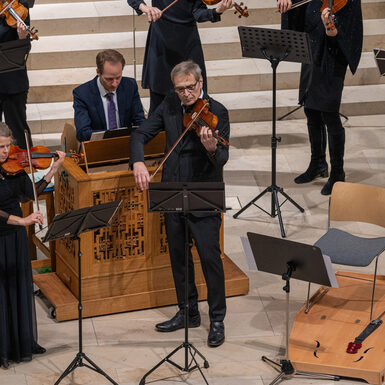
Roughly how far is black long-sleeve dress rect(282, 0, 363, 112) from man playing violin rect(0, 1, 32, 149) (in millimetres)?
2147

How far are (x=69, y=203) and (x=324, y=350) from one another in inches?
71.9

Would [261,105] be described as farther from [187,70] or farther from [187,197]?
[187,197]

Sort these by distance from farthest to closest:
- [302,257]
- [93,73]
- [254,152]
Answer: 1. [93,73]
2. [254,152]
3. [302,257]

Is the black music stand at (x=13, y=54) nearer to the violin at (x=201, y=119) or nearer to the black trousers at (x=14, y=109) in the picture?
the black trousers at (x=14, y=109)

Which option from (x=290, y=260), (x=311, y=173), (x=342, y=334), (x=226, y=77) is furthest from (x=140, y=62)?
(x=290, y=260)

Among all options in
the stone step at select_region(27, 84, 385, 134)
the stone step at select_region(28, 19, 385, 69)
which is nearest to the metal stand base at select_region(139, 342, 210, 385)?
the stone step at select_region(27, 84, 385, 134)

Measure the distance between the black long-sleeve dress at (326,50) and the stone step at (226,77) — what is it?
192 cm

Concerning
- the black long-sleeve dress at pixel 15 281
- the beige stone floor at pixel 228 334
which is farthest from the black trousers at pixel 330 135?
the black long-sleeve dress at pixel 15 281

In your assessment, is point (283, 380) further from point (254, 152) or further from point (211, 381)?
point (254, 152)

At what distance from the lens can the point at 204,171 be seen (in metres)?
5.73

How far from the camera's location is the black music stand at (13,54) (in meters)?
6.73

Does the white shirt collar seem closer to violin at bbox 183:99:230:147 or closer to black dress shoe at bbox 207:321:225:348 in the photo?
violin at bbox 183:99:230:147

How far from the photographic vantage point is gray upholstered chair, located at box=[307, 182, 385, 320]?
6051 millimetres

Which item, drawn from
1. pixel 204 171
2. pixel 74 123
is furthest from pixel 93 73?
pixel 204 171
